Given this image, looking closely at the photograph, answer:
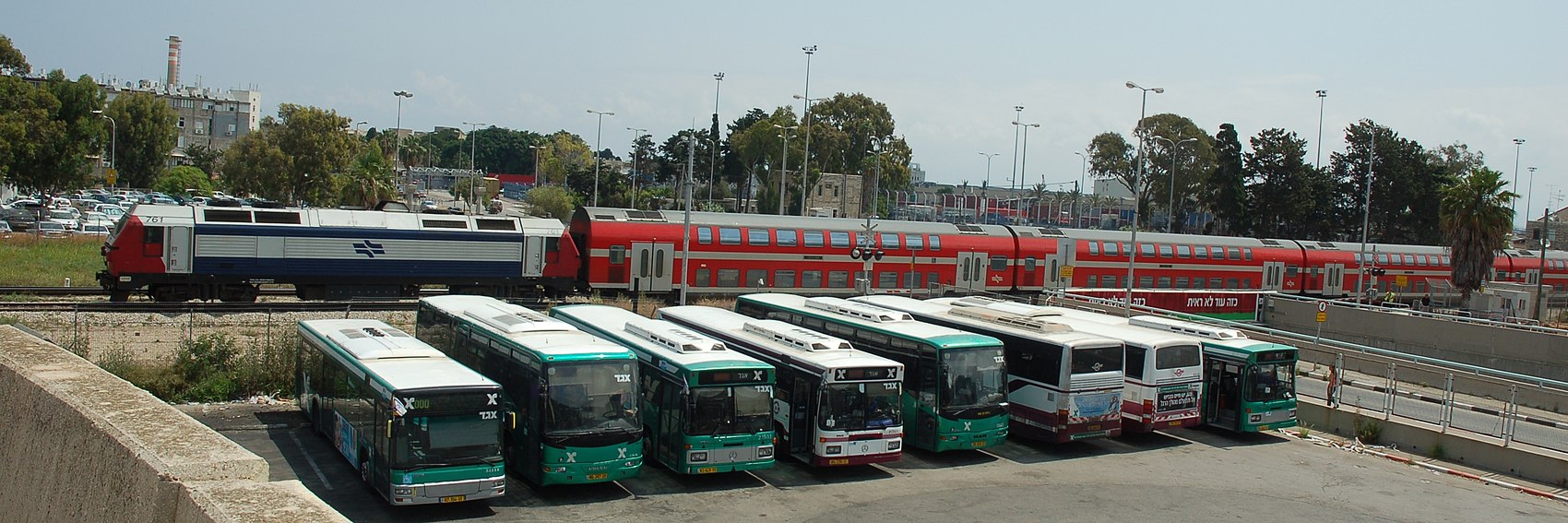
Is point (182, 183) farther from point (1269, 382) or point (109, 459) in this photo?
point (109, 459)

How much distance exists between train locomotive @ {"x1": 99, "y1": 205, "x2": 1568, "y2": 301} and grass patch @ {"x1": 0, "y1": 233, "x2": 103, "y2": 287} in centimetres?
542

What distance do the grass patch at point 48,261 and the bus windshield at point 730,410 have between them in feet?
91.2

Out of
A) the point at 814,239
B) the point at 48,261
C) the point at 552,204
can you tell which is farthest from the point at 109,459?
the point at 552,204

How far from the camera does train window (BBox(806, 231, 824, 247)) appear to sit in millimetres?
42219

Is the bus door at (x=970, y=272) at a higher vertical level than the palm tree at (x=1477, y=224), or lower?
lower

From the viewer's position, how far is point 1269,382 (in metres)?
24.7

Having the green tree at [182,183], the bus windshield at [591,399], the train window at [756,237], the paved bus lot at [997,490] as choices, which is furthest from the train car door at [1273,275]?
the green tree at [182,183]

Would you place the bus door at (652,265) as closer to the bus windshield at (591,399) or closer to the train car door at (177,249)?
the train car door at (177,249)

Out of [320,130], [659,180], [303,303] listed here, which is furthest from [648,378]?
[659,180]

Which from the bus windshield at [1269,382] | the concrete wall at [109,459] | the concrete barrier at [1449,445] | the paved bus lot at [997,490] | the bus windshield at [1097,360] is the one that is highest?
the concrete wall at [109,459]

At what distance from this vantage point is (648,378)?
63.5 ft

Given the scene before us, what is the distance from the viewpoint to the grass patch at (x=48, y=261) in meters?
38.2

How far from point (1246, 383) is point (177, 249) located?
Result: 88.1 feet

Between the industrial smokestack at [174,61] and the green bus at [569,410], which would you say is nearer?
the green bus at [569,410]
